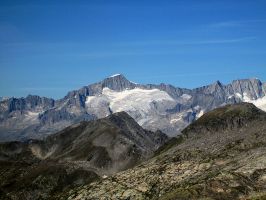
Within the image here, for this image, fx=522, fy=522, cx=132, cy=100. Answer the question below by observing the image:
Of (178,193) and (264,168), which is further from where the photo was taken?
(264,168)

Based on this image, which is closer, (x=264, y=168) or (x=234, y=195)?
(x=234, y=195)

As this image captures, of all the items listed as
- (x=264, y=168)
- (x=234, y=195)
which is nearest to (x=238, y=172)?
(x=264, y=168)

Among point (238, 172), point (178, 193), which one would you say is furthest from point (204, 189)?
point (238, 172)

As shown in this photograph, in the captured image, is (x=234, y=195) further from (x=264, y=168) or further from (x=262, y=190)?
(x=264, y=168)

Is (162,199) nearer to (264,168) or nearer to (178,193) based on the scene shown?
(178,193)

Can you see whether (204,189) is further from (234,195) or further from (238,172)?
(238,172)

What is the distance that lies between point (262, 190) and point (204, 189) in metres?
19.6

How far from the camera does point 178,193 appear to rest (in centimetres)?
18388

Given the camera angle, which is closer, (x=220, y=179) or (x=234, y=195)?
(x=234, y=195)

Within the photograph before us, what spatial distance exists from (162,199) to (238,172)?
33.4 m

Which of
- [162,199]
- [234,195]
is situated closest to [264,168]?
[234,195]

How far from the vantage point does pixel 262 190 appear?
178 metres

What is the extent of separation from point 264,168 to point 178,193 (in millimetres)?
36838

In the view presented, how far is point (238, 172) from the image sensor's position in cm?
19888
